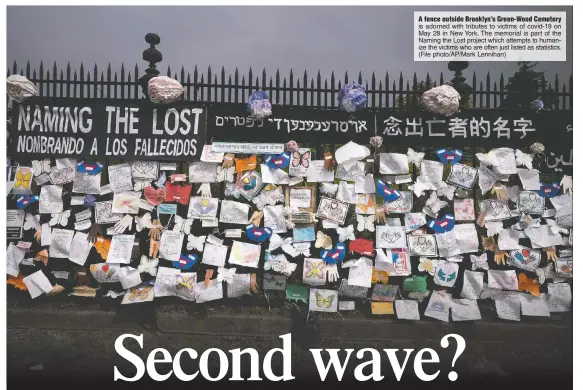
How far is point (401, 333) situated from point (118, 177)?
311 cm

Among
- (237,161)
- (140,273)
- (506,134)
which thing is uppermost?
(506,134)

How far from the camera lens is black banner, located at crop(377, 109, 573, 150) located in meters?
3.74

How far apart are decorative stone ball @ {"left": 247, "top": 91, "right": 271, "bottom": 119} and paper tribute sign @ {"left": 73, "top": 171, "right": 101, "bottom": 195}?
1.60m

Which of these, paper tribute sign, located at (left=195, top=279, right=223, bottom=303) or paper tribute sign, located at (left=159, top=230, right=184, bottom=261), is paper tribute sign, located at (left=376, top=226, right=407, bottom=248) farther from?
paper tribute sign, located at (left=159, top=230, right=184, bottom=261)

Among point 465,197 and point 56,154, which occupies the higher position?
point 56,154

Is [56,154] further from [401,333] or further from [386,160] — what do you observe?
[401,333]

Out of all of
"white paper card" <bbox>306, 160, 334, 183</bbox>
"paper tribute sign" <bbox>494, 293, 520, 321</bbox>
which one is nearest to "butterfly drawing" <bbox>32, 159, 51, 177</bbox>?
"white paper card" <bbox>306, 160, 334, 183</bbox>

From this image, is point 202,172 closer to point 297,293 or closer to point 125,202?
point 125,202

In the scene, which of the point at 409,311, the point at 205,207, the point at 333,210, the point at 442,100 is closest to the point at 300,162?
the point at 333,210

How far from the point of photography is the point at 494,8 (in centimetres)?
329

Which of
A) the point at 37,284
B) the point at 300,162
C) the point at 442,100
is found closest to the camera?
the point at 442,100

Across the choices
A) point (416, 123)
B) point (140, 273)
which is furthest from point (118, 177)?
point (416, 123)

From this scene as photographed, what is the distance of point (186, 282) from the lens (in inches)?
151

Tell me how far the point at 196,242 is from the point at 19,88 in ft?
7.12
